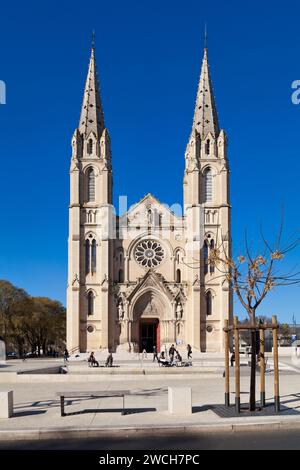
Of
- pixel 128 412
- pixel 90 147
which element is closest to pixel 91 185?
pixel 90 147

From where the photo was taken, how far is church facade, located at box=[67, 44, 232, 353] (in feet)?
194

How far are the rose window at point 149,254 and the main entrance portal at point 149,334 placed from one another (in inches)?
239

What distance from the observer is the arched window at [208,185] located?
62.2m

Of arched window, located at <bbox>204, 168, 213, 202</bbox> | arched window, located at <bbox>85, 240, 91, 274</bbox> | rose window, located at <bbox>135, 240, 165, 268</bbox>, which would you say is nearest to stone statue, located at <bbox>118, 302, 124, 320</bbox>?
arched window, located at <bbox>85, 240, 91, 274</bbox>

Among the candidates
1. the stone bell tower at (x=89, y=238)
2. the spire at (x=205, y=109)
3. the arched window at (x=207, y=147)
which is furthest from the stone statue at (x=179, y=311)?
the spire at (x=205, y=109)

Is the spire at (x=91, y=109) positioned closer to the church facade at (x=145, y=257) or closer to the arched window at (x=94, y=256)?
the church facade at (x=145, y=257)

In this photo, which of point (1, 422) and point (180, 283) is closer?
point (1, 422)

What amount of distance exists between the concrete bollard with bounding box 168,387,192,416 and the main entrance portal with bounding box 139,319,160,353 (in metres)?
46.9

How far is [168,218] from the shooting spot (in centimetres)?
6306

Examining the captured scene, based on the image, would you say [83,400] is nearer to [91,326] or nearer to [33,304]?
[91,326]

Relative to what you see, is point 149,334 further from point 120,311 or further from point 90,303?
point 90,303

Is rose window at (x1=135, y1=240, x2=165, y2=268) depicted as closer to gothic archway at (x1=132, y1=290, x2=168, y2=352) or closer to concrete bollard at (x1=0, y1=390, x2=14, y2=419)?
gothic archway at (x1=132, y1=290, x2=168, y2=352)
